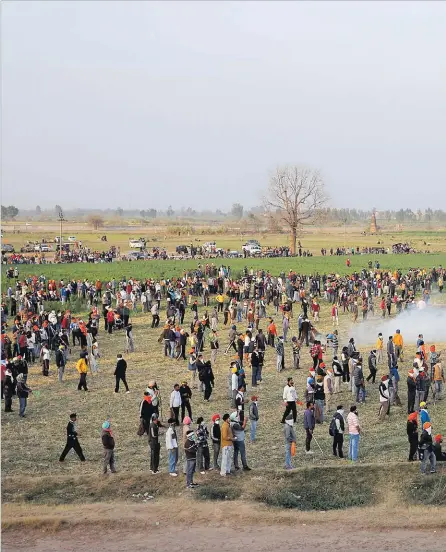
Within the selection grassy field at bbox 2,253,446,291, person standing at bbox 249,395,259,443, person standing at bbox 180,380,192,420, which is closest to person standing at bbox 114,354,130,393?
person standing at bbox 180,380,192,420

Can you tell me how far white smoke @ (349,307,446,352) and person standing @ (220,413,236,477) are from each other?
49.8 feet

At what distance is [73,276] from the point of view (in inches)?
2103

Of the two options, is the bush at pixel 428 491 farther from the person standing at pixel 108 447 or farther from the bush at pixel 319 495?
the person standing at pixel 108 447

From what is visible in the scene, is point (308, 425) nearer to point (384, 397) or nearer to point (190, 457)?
point (384, 397)

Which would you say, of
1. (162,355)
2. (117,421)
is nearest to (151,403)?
(117,421)

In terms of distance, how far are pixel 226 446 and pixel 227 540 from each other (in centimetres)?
246

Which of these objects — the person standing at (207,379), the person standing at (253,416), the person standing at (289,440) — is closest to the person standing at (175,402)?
the person standing at (253,416)

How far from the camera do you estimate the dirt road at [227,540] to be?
12.1 m

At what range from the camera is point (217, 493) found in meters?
14.2

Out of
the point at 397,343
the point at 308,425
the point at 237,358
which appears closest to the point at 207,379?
the point at 237,358

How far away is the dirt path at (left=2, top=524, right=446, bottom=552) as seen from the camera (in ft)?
39.8

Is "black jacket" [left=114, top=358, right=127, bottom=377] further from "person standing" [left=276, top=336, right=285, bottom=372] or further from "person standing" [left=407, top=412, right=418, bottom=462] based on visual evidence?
"person standing" [left=407, top=412, right=418, bottom=462]

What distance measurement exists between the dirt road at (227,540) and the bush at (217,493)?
112 centimetres

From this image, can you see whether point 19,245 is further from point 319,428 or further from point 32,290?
point 319,428
